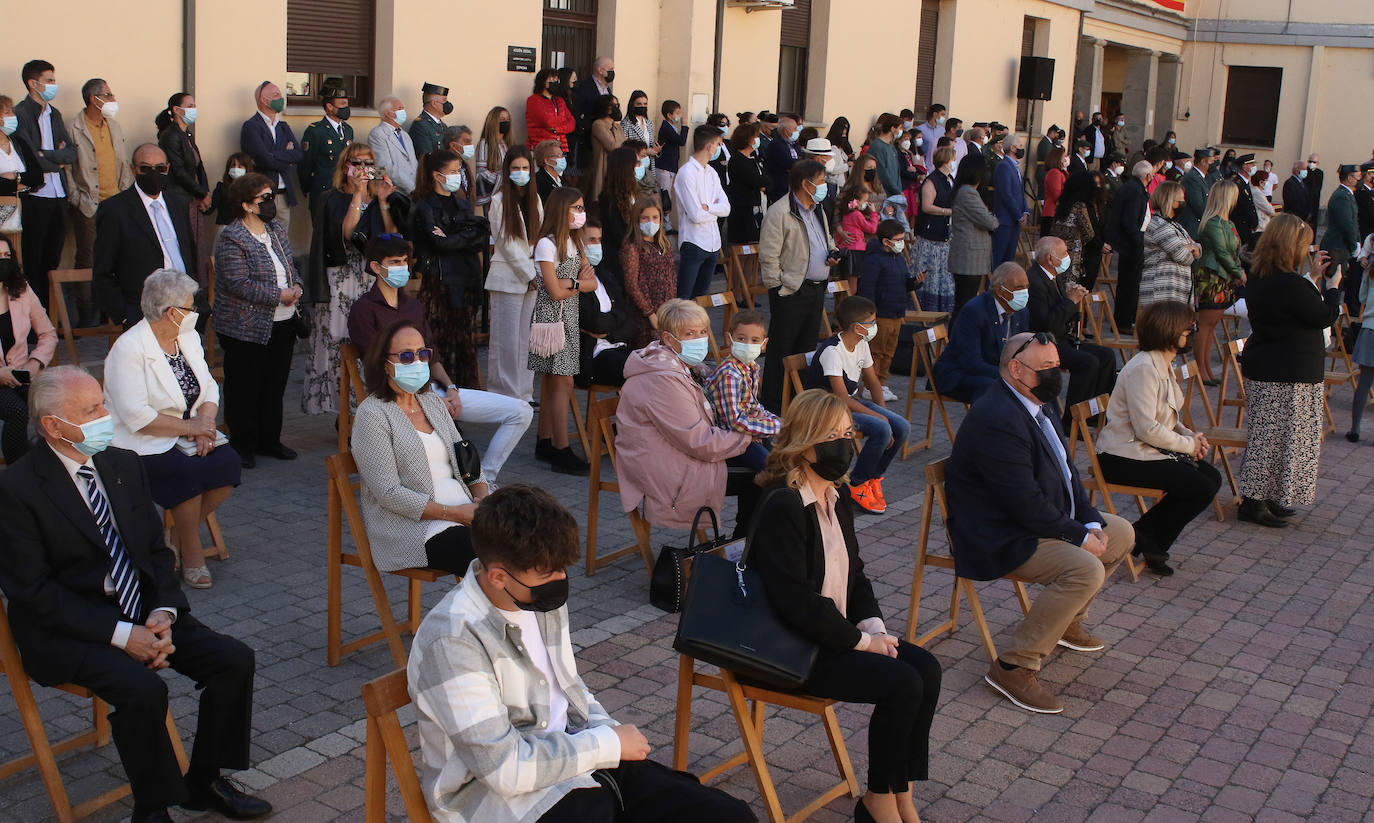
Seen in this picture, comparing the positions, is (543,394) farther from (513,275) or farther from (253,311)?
(253,311)

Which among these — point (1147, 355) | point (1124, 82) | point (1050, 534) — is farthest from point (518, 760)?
point (1124, 82)

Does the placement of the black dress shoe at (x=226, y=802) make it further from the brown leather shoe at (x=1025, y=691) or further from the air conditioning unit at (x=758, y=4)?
the air conditioning unit at (x=758, y=4)

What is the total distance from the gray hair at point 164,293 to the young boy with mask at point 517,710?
3.35m

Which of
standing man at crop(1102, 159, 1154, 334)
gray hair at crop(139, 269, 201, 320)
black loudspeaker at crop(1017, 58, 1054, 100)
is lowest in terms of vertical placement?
gray hair at crop(139, 269, 201, 320)

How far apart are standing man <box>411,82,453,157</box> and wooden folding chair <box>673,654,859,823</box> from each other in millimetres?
9278

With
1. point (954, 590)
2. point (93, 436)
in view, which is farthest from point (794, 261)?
point (93, 436)

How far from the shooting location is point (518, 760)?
139 inches

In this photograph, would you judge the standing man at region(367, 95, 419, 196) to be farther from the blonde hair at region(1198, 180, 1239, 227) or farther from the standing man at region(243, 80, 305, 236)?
the blonde hair at region(1198, 180, 1239, 227)

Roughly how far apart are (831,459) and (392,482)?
1.85 meters

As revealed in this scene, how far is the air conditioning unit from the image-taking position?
18047 millimetres

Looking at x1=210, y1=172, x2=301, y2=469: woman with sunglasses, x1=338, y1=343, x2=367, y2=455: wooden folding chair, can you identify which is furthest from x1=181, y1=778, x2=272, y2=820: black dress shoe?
x1=210, y1=172, x2=301, y2=469: woman with sunglasses

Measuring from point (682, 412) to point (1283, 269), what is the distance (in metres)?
4.20

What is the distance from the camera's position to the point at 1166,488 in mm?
7559

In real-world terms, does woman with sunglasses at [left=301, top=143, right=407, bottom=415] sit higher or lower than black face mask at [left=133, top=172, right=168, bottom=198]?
lower
